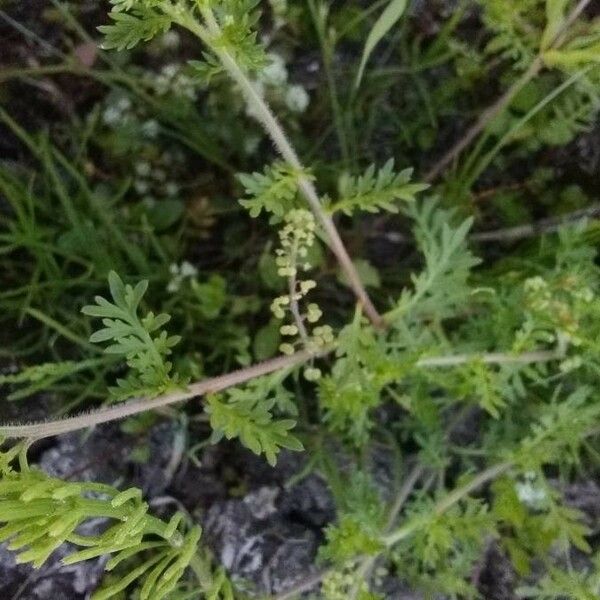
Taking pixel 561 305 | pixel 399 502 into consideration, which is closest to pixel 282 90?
pixel 561 305

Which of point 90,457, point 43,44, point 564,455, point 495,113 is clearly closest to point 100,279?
point 90,457

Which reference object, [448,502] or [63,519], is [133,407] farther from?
[448,502]

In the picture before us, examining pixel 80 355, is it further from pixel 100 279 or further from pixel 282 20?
pixel 282 20

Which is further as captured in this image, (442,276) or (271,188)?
(442,276)

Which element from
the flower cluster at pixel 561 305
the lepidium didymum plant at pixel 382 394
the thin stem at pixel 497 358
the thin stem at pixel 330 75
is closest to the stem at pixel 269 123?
the lepidium didymum plant at pixel 382 394

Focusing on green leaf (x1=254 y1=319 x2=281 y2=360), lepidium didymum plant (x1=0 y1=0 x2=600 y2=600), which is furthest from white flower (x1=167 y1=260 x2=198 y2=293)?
green leaf (x1=254 y1=319 x2=281 y2=360)

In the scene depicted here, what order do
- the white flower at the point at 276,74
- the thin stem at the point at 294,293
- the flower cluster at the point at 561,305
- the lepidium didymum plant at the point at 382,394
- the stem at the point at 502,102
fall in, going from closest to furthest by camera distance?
the lepidium didymum plant at the point at 382,394 → the thin stem at the point at 294,293 → the flower cluster at the point at 561,305 → the stem at the point at 502,102 → the white flower at the point at 276,74

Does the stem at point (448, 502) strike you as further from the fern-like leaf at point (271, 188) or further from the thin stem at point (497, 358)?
the fern-like leaf at point (271, 188)
